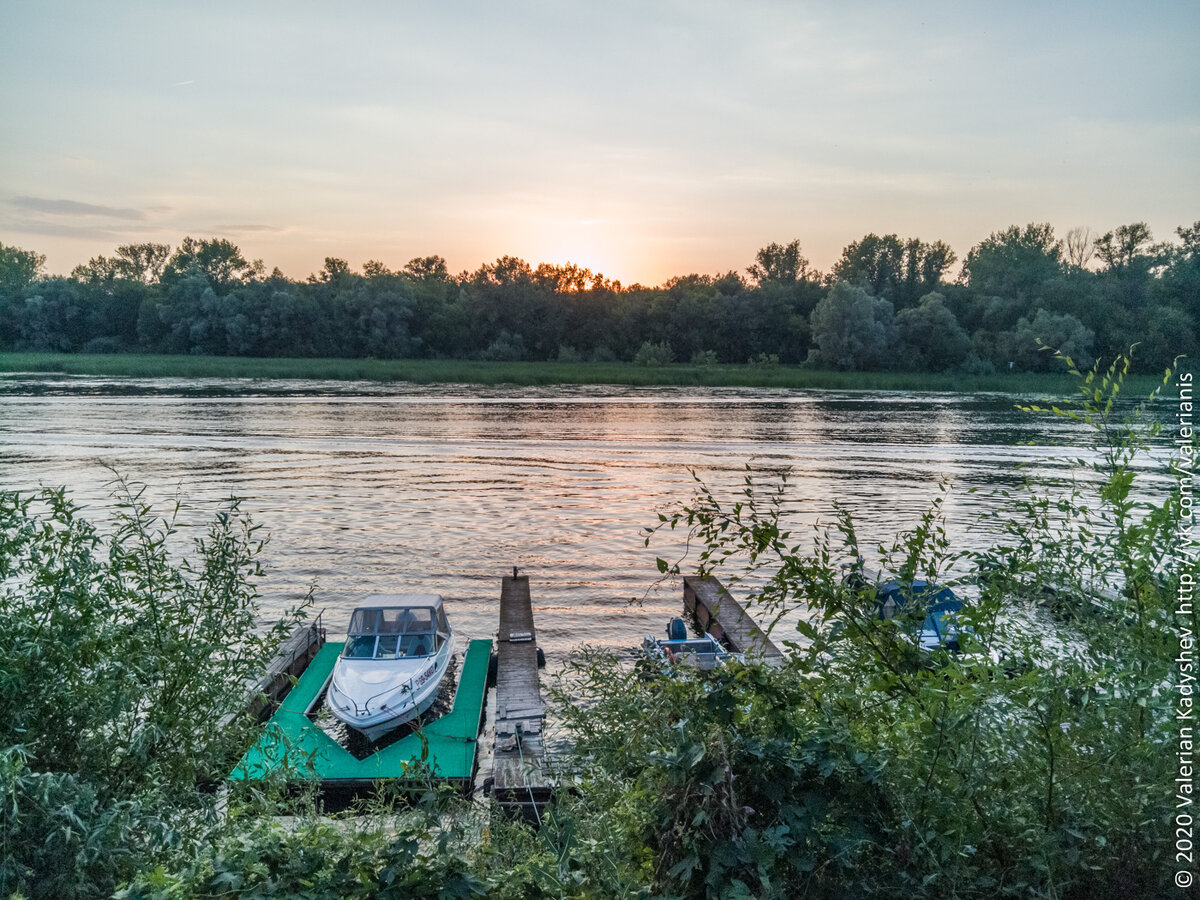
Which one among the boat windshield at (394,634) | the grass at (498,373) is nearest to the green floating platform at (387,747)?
the boat windshield at (394,634)

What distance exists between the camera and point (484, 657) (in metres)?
18.6

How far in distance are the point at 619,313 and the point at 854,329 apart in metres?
33.5

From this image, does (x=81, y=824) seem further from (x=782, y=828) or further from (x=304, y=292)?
(x=304, y=292)

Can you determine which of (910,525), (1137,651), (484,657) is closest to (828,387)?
(910,525)

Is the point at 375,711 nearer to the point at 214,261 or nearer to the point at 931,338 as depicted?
the point at 931,338

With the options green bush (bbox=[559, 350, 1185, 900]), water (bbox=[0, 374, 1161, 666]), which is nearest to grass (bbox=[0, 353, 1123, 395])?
water (bbox=[0, 374, 1161, 666])

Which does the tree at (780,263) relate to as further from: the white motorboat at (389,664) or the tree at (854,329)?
the white motorboat at (389,664)

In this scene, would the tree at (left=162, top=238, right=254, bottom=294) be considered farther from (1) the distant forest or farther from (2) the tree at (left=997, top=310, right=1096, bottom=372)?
(2) the tree at (left=997, top=310, right=1096, bottom=372)

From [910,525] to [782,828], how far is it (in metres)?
27.3

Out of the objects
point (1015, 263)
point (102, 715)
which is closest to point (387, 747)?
point (102, 715)

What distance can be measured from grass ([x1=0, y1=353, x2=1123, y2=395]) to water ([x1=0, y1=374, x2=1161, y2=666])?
Result: 15881mm

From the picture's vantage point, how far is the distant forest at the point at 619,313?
4048 inches

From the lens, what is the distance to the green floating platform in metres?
13.5

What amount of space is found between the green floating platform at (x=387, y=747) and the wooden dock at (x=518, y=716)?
2.43ft
